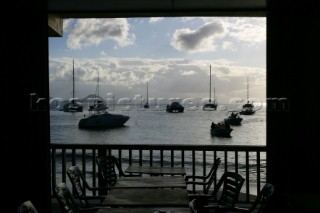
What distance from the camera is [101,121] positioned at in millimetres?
67750

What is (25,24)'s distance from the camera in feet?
15.1

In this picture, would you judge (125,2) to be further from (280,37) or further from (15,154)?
(15,154)

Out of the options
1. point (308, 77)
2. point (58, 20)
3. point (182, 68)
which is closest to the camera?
point (308, 77)

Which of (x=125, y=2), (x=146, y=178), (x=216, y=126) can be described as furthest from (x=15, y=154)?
(x=216, y=126)

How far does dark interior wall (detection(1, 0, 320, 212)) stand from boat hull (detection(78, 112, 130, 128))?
62.0 m

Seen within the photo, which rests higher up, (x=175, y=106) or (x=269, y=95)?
(x=269, y=95)

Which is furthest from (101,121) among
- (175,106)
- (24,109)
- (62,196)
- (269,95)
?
(62,196)

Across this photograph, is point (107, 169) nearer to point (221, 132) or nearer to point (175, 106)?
point (221, 132)

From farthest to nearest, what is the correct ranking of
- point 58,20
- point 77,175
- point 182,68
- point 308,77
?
point 182,68, point 58,20, point 308,77, point 77,175

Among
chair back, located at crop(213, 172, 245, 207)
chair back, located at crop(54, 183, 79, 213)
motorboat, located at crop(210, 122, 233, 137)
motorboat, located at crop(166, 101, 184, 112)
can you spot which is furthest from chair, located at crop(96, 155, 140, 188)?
motorboat, located at crop(166, 101, 184, 112)

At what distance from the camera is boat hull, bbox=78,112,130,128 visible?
66.8 meters

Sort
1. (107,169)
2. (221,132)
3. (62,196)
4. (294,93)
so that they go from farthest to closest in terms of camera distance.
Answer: (221,132) → (107,169) → (294,93) → (62,196)

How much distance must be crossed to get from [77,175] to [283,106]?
2.38 m

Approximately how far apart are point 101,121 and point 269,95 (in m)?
64.2
